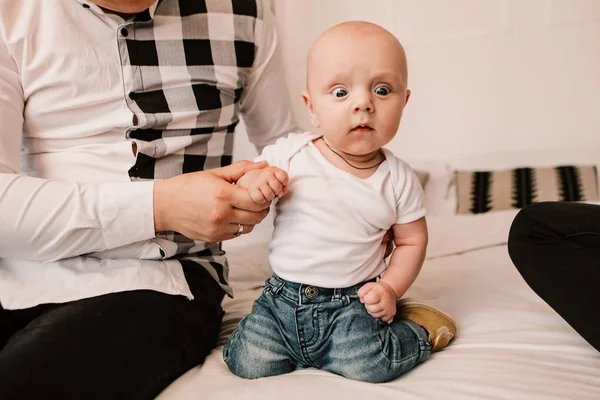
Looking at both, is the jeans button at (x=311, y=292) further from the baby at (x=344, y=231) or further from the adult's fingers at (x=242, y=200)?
the adult's fingers at (x=242, y=200)

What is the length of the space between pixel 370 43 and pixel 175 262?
21.0 inches

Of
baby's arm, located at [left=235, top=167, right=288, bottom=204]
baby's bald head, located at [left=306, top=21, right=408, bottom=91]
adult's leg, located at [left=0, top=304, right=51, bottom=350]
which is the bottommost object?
adult's leg, located at [left=0, top=304, right=51, bottom=350]

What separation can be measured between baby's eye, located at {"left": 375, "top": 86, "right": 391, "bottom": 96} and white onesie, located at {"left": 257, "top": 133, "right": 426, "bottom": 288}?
4.9 inches

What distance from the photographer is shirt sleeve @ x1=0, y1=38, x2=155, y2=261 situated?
921 mm


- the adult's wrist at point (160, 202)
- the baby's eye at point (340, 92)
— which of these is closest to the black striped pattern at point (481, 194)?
the baby's eye at point (340, 92)

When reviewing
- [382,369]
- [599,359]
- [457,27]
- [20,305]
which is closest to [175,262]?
[20,305]

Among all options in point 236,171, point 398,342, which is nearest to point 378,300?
point 398,342

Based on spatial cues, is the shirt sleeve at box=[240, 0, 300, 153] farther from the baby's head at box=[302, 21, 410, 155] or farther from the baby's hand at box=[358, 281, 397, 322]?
the baby's hand at box=[358, 281, 397, 322]

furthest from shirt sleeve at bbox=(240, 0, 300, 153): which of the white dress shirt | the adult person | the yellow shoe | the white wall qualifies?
the white wall

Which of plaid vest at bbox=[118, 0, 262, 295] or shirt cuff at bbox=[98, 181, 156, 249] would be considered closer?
shirt cuff at bbox=[98, 181, 156, 249]

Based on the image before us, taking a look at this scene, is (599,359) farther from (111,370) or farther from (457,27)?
(457,27)

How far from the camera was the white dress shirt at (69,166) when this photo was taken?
94 centimetres

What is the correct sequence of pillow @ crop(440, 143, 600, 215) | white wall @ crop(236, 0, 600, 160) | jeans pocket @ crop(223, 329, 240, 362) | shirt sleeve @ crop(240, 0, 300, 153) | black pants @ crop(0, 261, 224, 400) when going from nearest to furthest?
black pants @ crop(0, 261, 224, 400) → jeans pocket @ crop(223, 329, 240, 362) → shirt sleeve @ crop(240, 0, 300, 153) → pillow @ crop(440, 143, 600, 215) → white wall @ crop(236, 0, 600, 160)

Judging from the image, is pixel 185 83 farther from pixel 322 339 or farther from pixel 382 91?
pixel 322 339
